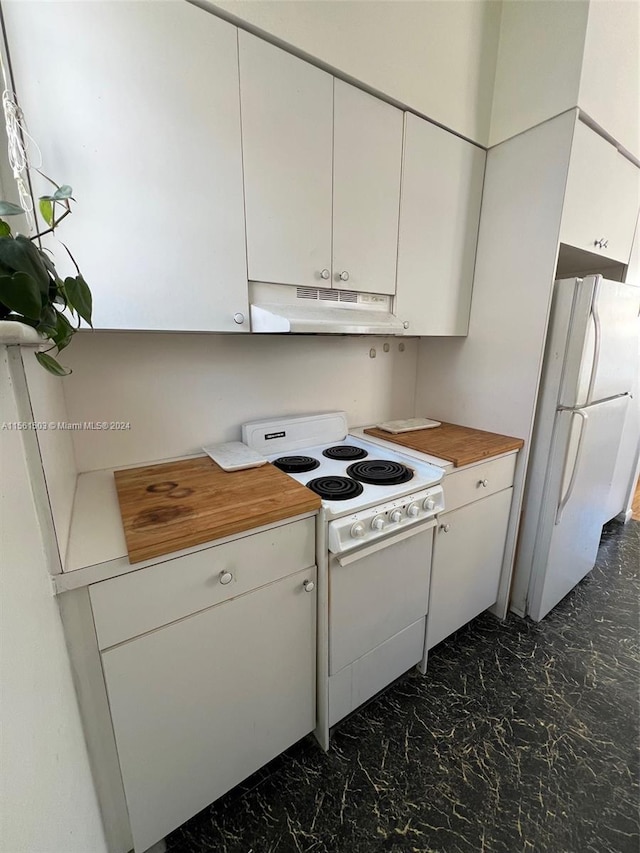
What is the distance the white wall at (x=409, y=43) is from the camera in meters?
1.11

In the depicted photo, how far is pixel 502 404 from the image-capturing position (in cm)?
179

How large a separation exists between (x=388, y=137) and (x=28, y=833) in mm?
2061

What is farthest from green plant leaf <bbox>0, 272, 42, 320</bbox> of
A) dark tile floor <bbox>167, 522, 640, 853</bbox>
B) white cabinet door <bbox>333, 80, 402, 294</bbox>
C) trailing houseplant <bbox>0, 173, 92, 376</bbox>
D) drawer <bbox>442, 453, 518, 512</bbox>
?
dark tile floor <bbox>167, 522, 640, 853</bbox>

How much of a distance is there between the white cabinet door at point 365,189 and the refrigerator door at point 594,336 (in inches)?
32.9

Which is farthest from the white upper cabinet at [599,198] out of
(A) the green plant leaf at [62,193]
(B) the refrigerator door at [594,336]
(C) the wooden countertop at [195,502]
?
(A) the green plant leaf at [62,193]

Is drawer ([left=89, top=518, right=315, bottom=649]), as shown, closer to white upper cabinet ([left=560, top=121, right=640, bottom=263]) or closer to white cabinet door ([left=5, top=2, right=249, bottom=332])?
white cabinet door ([left=5, top=2, right=249, bottom=332])

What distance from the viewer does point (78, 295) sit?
0.56 m

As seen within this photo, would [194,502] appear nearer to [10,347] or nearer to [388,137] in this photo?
[10,347]

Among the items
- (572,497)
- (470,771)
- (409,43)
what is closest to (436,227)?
(409,43)

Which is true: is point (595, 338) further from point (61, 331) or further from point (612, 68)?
point (61, 331)

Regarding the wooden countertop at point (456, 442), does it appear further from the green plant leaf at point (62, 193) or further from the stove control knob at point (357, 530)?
the green plant leaf at point (62, 193)

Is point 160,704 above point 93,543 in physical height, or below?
below

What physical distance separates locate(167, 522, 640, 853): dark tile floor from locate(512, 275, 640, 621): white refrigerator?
38 centimetres

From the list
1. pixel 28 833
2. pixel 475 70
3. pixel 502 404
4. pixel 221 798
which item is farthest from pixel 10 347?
pixel 475 70
